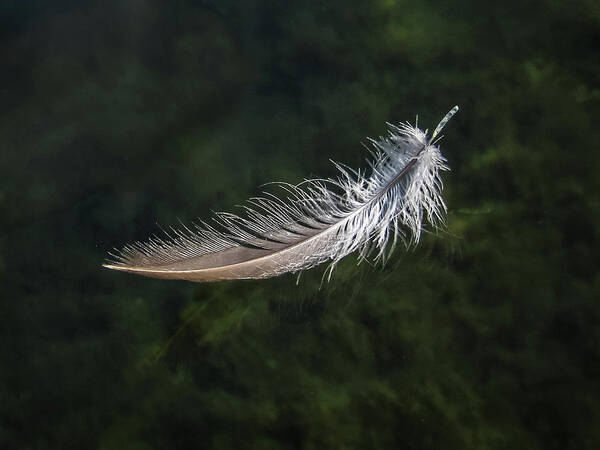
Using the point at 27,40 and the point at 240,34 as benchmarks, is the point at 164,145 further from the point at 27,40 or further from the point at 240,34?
the point at 27,40

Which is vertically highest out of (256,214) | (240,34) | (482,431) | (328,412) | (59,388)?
(240,34)

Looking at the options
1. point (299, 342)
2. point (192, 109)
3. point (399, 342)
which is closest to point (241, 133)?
point (192, 109)

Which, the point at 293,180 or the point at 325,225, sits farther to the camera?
the point at 293,180
